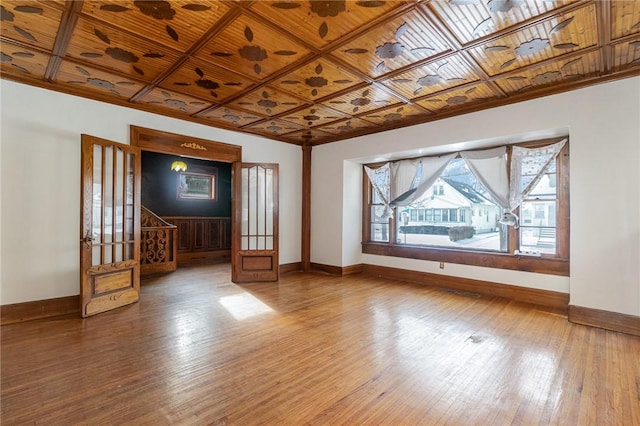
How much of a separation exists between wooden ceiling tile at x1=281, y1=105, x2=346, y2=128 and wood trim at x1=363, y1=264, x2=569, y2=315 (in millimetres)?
3217

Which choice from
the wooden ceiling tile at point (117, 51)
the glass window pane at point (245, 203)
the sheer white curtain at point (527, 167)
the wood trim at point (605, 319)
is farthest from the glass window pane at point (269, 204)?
the wood trim at point (605, 319)

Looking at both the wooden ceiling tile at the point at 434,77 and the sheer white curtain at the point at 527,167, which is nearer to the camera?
the wooden ceiling tile at the point at 434,77

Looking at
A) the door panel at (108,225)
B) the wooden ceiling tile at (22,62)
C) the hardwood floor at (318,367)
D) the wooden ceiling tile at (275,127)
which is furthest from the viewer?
the wooden ceiling tile at (275,127)

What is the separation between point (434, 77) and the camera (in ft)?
11.6

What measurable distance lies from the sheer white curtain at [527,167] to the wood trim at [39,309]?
21.2 feet

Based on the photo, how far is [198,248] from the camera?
855cm

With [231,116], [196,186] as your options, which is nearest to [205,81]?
[231,116]

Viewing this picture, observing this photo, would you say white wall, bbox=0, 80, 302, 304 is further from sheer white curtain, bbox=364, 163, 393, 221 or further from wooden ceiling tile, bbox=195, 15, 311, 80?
sheer white curtain, bbox=364, 163, 393, 221

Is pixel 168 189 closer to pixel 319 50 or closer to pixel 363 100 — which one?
pixel 363 100

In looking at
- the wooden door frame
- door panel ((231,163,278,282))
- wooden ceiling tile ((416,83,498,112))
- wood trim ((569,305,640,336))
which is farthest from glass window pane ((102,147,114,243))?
wood trim ((569,305,640,336))

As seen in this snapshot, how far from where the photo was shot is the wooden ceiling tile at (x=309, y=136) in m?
6.02

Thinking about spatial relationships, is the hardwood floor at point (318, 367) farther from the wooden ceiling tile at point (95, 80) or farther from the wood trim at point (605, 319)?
the wooden ceiling tile at point (95, 80)

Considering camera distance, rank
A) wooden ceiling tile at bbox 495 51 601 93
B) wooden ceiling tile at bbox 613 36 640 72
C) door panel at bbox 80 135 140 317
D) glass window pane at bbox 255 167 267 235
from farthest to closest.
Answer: glass window pane at bbox 255 167 267 235 → door panel at bbox 80 135 140 317 → wooden ceiling tile at bbox 495 51 601 93 → wooden ceiling tile at bbox 613 36 640 72

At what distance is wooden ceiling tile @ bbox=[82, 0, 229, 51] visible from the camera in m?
2.30
